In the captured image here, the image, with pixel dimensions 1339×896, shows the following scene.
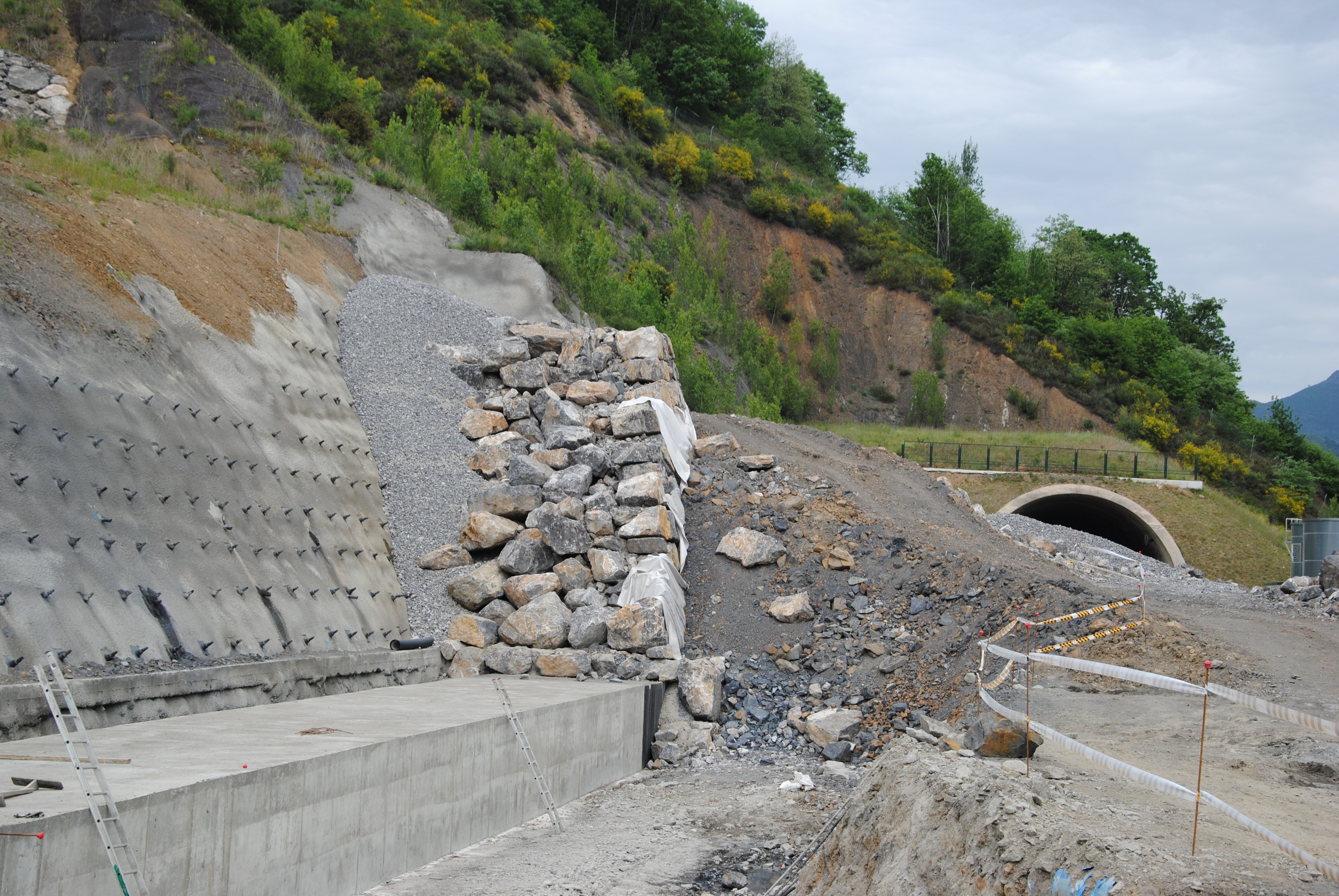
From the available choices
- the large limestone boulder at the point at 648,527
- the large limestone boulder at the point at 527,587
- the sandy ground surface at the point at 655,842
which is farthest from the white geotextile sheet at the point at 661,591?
the sandy ground surface at the point at 655,842

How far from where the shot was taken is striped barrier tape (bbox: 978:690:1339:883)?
343 cm

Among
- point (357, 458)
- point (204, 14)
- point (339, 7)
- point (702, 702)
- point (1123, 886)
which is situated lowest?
point (702, 702)

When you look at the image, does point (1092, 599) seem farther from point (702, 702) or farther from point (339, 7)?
point (339, 7)

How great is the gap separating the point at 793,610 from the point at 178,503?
756 cm

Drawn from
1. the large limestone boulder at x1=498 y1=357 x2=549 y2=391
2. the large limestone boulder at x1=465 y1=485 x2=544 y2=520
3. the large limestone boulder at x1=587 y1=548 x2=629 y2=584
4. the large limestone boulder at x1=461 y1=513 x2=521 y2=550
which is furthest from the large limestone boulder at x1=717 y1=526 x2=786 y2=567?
the large limestone boulder at x1=498 y1=357 x2=549 y2=391

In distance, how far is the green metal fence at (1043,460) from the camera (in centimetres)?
2994

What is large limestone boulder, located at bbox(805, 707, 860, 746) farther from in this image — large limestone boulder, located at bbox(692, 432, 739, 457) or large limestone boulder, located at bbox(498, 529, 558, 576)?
large limestone boulder, located at bbox(692, 432, 739, 457)

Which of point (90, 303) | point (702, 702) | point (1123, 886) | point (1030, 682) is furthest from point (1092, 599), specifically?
point (90, 303)

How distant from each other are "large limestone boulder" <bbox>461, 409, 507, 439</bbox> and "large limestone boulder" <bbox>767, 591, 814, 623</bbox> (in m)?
5.24

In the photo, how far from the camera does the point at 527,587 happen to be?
11.6 m

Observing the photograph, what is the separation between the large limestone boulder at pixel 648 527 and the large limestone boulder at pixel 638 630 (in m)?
1.35

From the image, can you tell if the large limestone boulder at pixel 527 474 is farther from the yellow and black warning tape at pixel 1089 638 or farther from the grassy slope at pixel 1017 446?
the grassy slope at pixel 1017 446

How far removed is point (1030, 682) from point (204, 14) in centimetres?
2493

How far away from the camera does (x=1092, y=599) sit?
36.0ft
